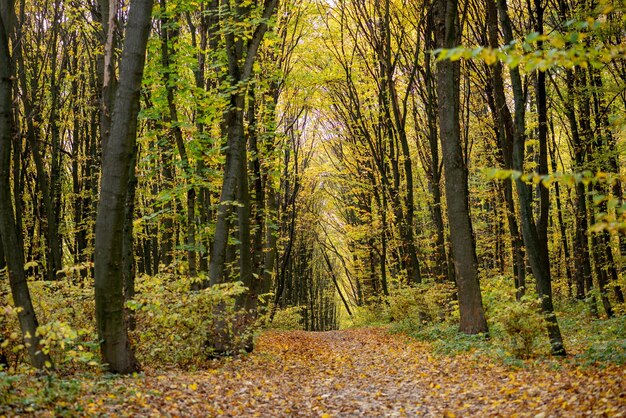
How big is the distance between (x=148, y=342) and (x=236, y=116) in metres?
4.99

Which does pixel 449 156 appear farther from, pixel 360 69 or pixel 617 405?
pixel 360 69

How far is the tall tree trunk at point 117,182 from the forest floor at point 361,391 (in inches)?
36.1

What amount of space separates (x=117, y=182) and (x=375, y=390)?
207 inches

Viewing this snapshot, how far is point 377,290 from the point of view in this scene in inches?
1204

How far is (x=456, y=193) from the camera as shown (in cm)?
1207

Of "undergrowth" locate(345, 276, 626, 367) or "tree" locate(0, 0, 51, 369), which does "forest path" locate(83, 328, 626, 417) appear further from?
"tree" locate(0, 0, 51, 369)

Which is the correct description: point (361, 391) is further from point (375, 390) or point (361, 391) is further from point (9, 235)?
point (9, 235)

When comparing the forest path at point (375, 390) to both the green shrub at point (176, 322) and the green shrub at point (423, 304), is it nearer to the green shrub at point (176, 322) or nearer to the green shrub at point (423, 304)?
the green shrub at point (176, 322)

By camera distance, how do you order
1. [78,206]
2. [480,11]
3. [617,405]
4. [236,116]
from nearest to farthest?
1. [617,405]
2. [236,116]
3. [480,11]
4. [78,206]

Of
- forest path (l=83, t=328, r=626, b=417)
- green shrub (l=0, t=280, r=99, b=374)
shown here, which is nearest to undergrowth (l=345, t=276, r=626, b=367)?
forest path (l=83, t=328, r=626, b=417)

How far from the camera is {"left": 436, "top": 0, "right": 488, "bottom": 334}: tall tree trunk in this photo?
11.9m

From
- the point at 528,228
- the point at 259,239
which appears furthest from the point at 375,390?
the point at 259,239

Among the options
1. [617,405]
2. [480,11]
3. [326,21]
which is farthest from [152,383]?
[326,21]

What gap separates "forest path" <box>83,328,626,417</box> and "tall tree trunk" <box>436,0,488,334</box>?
1731mm
